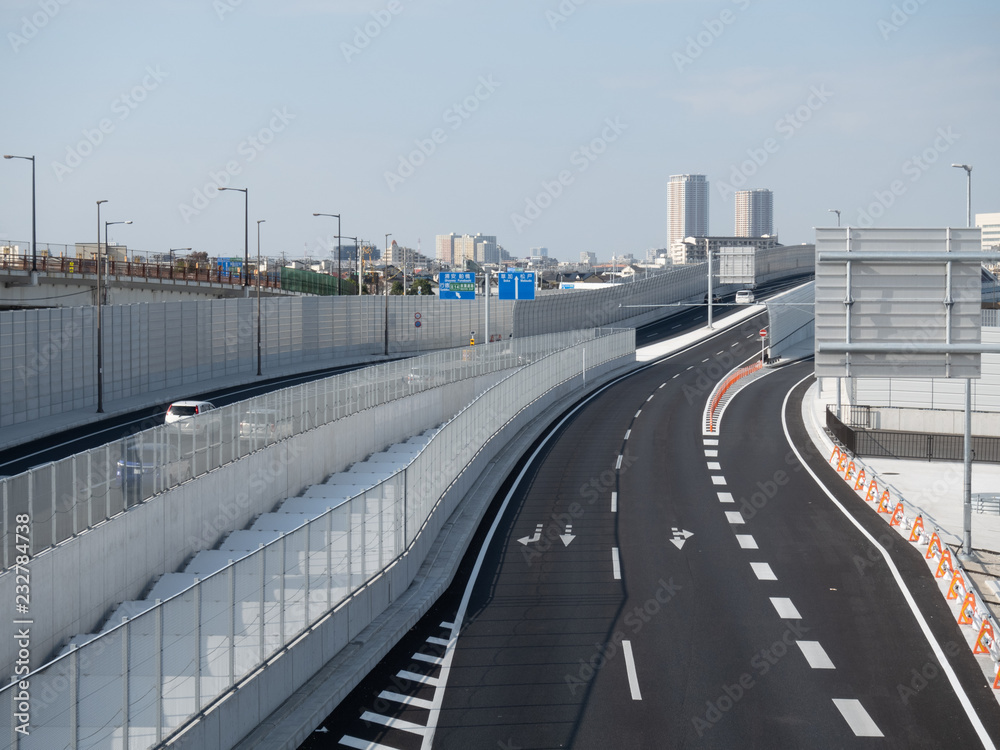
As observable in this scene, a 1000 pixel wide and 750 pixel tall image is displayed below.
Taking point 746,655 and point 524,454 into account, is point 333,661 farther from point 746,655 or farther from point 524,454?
point 524,454

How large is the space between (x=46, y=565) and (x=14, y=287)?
120 ft

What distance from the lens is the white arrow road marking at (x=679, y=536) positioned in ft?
75.9

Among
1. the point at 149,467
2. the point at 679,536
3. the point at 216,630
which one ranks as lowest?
the point at 679,536

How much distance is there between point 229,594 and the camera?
11.7 meters

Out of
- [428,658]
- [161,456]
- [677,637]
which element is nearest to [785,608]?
[677,637]

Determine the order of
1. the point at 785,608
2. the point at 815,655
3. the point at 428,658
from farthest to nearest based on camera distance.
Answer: the point at 785,608
the point at 815,655
the point at 428,658

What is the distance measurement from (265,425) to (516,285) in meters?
39.1

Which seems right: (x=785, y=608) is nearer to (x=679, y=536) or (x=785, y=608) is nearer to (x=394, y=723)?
(x=679, y=536)

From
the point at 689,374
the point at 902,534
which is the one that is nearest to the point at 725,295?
the point at 689,374

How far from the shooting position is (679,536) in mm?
23797

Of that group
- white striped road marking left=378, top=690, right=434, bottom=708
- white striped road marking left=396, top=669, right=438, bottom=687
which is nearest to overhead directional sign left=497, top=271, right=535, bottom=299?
white striped road marking left=396, top=669, right=438, bottom=687

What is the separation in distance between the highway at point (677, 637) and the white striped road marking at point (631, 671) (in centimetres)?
4

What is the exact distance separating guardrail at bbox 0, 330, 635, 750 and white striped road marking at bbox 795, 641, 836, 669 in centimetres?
681

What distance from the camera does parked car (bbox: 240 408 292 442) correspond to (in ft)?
87.5
